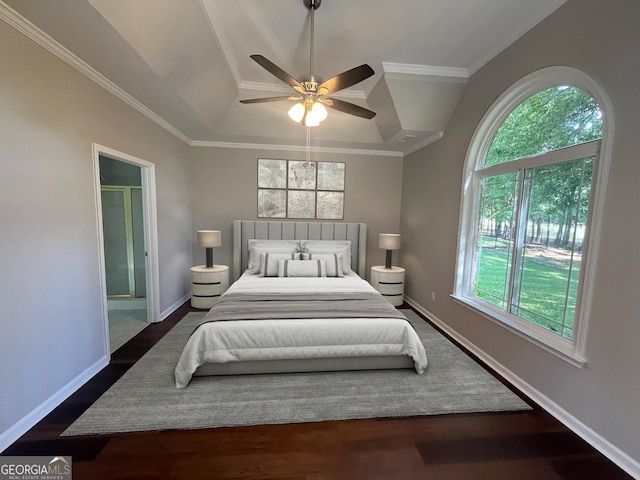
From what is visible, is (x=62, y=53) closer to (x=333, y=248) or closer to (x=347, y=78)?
(x=347, y=78)

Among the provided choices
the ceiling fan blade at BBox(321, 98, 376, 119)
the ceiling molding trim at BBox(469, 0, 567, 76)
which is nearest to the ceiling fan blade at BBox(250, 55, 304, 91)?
the ceiling fan blade at BBox(321, 98, 376, 119)

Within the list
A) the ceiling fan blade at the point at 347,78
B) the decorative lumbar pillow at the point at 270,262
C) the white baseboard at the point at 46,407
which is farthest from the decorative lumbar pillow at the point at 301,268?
the ceiling fan blade at the point at 347,78

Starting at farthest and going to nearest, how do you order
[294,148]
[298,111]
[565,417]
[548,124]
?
[294,148], [298,111], [548,124], [565,417]

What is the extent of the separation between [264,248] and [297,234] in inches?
27.9

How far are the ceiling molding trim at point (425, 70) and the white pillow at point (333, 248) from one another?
2468 mm

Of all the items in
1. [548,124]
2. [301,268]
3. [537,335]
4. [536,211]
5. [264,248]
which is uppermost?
[548,124]

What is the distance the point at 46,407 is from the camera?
1.91 meters

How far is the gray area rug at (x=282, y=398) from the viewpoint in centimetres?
190

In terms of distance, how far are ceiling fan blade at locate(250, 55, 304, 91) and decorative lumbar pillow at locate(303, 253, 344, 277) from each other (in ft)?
7.62

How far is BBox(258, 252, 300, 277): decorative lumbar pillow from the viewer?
12.7 feet

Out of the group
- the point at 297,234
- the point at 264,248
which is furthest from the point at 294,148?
the point at 264,248

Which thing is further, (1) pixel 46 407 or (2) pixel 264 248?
(2) pixel 264 248

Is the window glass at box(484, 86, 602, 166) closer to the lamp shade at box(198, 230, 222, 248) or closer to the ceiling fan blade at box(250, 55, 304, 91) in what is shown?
the ceiling fan blade at box(250, 55, 304, 91)

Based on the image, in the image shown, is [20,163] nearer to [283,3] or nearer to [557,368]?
[283,3]
